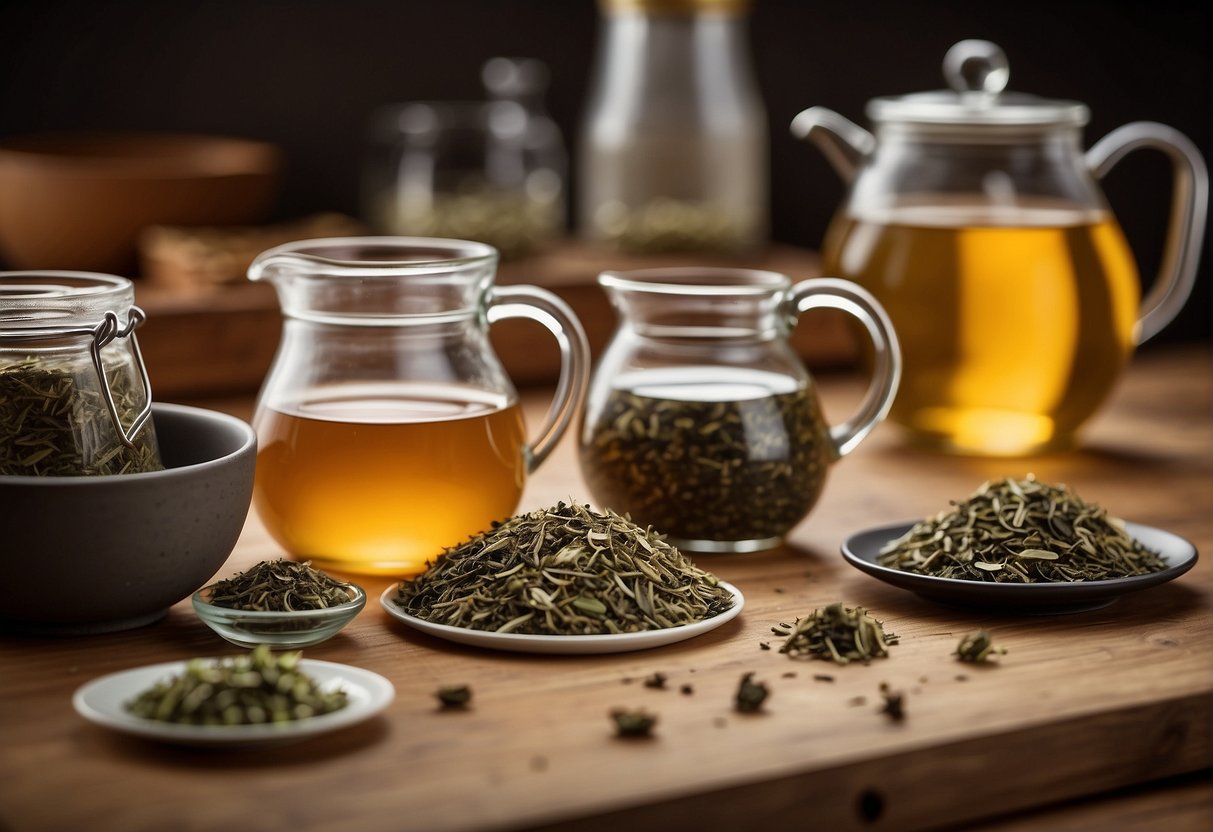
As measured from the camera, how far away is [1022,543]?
48.3 inches

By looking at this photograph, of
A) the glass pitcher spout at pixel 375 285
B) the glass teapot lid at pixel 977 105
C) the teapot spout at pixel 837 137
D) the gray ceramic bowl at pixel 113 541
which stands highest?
the glass teapot lid at pixel 977 105

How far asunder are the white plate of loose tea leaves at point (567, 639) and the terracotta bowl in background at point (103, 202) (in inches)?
48.0

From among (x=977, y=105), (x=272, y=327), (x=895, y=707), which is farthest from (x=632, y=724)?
(x=272, y=327)

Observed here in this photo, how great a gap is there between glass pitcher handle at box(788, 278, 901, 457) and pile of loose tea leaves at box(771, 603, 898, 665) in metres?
0.30

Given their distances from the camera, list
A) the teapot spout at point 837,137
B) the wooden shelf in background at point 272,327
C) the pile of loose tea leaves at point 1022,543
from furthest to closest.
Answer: the wooden shelf in background at point 272,327 → the teapot spout at point 837,137 → the pile of loose tea leaves at point 1022,543

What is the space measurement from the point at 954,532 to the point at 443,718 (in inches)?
19.1

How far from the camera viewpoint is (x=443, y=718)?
3.21 ft

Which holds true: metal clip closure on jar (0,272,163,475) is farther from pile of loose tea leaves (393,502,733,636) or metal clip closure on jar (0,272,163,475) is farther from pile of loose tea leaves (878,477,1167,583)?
pile of loose tea leaves (878,477,1167,583)

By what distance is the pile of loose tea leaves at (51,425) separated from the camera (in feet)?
3.53

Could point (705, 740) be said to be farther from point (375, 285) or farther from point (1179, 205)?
point (1179, 205)

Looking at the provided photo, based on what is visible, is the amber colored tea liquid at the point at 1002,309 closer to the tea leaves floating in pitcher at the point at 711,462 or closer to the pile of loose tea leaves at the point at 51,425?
the tea leaves floating in pitcher at the point at 711,462

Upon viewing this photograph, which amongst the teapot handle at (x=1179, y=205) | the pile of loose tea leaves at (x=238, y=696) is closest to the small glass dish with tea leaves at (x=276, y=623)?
the pile of loose tea leaves at (x=238, y=696)

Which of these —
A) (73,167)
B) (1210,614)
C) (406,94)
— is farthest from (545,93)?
(1210,614)

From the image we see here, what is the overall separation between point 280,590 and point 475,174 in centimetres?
143
